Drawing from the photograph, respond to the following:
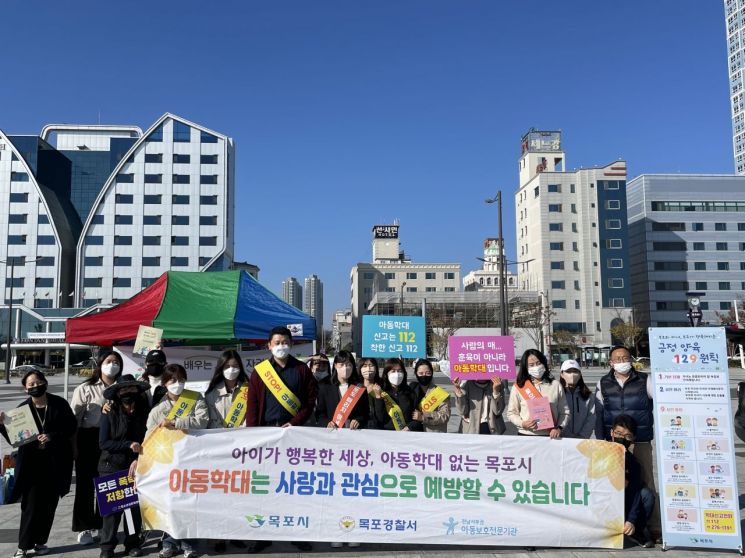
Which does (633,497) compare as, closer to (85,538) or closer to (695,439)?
(695,439)

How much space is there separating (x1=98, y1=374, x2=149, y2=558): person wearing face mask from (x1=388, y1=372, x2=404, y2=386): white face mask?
271 centimetres

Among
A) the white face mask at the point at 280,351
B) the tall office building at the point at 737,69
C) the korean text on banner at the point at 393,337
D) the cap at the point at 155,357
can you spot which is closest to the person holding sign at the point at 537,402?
the korean text on banner at the point at 393,337

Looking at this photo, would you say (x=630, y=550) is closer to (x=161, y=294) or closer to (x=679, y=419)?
(x=679, y=419)

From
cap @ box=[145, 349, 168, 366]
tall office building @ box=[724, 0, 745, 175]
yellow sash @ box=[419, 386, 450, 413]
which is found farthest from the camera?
tall office building @ box=[724, 0, 745, 175]

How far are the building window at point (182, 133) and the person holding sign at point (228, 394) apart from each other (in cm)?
7137

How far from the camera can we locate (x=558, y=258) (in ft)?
238

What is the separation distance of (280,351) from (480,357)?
2.78m

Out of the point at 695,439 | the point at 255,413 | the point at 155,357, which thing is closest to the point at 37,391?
the point at 255,413

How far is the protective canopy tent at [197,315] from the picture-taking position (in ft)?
29.9

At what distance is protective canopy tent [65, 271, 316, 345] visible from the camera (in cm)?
912

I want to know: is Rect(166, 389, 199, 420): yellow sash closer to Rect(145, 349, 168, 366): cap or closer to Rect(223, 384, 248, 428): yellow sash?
Rect(223, 384, 248, 428): yellow sash

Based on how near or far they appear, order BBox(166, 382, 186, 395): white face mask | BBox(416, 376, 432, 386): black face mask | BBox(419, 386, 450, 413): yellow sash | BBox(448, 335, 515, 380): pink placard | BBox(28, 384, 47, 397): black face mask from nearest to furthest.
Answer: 1. BBox(28, 384, 47, 397): black face mask
2. BBox(166, 382, 186, 395): white face mask
3. BBox(419, 386, 450, 413): yellow sash
4. BBox(416, 376, 432, 386): black face mask
5. BBox(448, 335, 515, 380): pink placard

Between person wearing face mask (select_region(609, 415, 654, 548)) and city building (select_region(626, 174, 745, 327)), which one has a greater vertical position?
city building (select_region(626, 174, 745, 327))

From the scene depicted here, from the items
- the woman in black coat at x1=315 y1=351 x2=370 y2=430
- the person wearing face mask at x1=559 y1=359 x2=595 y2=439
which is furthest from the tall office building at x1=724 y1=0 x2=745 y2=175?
the woman in black coat at x1=315 y1=351 x2=370 y2=430
